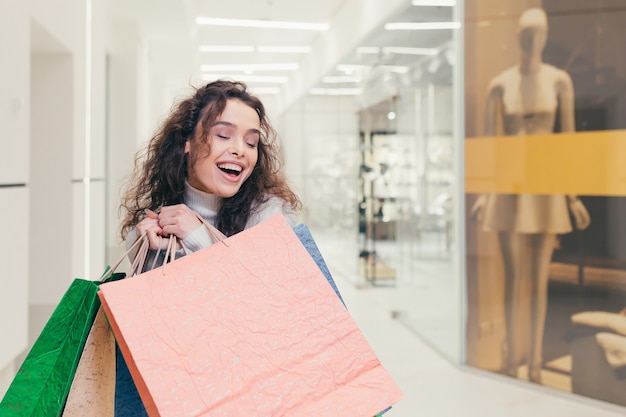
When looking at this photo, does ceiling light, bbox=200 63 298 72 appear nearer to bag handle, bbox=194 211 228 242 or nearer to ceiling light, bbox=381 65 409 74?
ceiling light, bbox=381 65 409 74

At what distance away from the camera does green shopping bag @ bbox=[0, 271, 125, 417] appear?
80cm

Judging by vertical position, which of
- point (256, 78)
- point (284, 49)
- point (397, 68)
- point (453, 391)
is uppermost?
point (256, 78)

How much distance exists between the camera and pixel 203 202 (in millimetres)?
1187

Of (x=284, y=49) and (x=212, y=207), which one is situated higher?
(x=284, y=49)

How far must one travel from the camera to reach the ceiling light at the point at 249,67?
38.6 feet

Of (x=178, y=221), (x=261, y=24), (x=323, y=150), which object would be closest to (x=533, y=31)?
(x=178, y=221)

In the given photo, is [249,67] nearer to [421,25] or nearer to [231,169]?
[421,25]

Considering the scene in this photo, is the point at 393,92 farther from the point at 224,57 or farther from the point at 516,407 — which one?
the point at 224,57

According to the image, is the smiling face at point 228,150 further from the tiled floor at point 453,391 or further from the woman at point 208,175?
the tiled floor at point 453,391

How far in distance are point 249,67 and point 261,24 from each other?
3.33m

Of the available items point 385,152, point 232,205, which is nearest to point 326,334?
point 232,205

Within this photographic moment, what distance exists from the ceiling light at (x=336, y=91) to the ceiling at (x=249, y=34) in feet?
0.17

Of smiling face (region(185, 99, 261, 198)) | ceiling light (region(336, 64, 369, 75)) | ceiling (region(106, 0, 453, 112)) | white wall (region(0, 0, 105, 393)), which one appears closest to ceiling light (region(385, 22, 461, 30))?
ceiling (region(106, 0, 453, 112))

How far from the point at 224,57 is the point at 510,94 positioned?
26.1 feet
